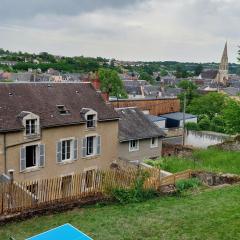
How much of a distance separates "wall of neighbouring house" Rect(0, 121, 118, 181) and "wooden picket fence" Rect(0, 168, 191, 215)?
7115 mm

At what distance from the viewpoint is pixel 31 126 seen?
22.1 m

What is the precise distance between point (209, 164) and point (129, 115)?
8.34 metres

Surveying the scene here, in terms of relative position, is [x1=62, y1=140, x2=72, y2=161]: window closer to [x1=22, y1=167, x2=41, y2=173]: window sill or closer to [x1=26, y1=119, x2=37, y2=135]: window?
[x1=22, y1=167, x2=41, y2=173]: window sill

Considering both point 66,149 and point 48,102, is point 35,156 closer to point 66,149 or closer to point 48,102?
point 66,149

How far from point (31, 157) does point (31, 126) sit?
6.25ft

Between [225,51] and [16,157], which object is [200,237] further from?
[225,51]

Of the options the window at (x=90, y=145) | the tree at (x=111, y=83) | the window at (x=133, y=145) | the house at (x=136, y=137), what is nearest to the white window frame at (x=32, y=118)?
the window at (x=90, y=145)

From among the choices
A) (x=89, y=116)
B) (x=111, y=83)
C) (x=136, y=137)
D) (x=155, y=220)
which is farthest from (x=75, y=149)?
(x=111, y=83)

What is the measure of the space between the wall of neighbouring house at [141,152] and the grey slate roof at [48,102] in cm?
361

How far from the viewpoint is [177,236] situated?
35.2 ft

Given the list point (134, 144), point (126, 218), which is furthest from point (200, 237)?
point (134, 144)

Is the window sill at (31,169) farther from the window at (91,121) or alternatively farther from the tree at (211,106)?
the tree at (211,106)

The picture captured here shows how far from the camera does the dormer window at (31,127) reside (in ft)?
71.8

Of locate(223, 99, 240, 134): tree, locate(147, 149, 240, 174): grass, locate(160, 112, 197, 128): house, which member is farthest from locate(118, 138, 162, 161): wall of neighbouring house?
locate(160, 112, 197, 128): house
